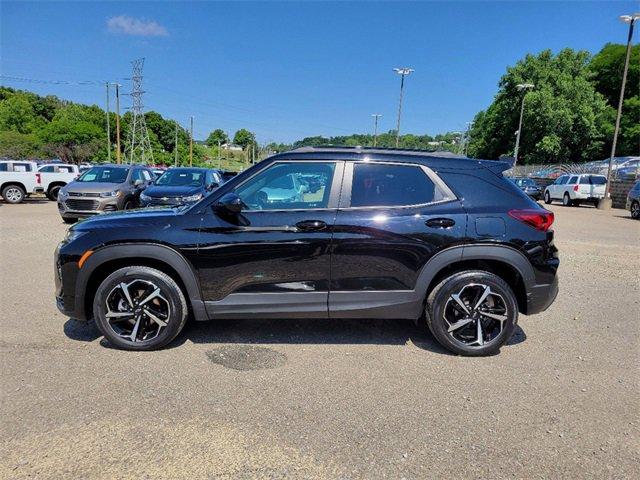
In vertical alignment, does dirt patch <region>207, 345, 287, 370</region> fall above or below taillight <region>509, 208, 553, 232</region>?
below

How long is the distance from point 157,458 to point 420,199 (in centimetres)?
279

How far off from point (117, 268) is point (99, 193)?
889 cm

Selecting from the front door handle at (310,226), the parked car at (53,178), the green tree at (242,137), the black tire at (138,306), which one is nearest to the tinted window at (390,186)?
the front door handle at (310,226)

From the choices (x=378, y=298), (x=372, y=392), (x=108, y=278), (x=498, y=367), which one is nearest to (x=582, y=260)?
(x=498, y=367)

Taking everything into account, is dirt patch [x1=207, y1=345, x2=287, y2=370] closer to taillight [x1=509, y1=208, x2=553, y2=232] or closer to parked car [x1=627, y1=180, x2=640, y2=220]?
taillight [x1=509, y1=208, x2=553, y2=232]

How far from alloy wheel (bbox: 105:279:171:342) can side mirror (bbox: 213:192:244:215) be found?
0.89m

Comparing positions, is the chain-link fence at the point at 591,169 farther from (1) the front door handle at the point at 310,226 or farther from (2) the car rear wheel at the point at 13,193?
(1) the front door handle at the point at 310,226

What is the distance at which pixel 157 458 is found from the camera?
2.50 m

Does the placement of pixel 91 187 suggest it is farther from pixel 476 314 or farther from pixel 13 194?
pixel 476 314

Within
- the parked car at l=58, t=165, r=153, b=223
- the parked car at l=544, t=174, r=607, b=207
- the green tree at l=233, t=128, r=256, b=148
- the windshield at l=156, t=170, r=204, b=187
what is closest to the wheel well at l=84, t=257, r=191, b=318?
the parked car at l=58, t=165, r=153, b=223

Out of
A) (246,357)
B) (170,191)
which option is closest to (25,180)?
(170,191)

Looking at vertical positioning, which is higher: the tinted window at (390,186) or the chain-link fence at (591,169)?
the chain-link fence at (591,169)

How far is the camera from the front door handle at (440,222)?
3.76 m

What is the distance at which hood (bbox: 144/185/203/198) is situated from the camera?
11.3 metres
